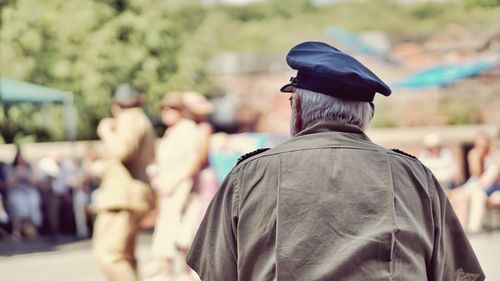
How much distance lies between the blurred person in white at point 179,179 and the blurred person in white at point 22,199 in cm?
640

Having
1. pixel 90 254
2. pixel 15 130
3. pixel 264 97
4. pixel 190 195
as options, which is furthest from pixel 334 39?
pixel 190 195

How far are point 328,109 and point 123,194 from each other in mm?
4604

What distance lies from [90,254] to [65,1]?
733 inches

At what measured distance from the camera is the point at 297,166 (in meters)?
2.48

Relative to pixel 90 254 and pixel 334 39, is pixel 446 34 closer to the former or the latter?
pixel 334 39

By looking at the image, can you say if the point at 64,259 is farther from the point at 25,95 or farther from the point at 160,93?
the point at 160,93

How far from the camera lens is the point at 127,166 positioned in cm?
709

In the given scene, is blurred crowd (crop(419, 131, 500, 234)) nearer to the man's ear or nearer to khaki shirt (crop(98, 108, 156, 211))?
khaki shirt (crop(98, 108, 156, 211))

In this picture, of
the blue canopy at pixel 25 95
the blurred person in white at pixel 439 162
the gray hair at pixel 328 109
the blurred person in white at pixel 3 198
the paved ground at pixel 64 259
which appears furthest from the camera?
the blue canopy at pixel 25 95

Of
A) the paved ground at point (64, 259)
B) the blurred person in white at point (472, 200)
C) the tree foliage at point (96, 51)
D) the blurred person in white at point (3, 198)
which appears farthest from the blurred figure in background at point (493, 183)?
the tree foliage at point (96, 51)

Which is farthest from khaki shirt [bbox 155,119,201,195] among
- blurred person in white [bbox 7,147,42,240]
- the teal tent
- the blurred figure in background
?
the teal tent

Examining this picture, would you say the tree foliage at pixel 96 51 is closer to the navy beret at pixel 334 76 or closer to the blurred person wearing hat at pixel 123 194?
the blurred person wearing hat at pixel 123 194

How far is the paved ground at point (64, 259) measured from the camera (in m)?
9.91

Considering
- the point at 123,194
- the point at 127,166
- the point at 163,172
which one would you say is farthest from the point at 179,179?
the point at 123,194
